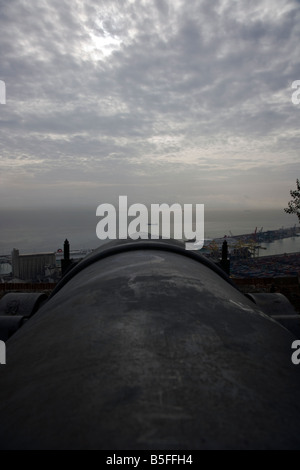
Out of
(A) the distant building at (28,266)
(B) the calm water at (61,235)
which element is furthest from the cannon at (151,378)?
(B) the calm water at (61,235)

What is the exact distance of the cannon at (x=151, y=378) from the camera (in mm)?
959

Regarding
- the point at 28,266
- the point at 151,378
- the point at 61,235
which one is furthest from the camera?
Answer: the point at 61,235

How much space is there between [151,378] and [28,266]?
1430 inches

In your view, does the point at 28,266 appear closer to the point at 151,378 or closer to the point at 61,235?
the point at 151,378

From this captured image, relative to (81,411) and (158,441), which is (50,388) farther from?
(158,441)

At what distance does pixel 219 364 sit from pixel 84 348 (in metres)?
0.57

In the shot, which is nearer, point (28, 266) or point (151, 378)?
point (151, 378)

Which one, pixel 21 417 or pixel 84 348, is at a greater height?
pixel 84 348

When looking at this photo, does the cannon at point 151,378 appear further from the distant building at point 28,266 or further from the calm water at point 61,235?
the calm water at point 61,235

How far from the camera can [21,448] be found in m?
0.97

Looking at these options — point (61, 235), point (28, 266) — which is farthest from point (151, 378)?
point (61, 235)

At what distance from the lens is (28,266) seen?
34812 mm
